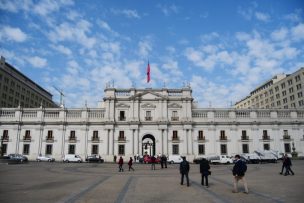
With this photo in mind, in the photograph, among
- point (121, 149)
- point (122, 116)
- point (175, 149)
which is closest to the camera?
point (121, 149)

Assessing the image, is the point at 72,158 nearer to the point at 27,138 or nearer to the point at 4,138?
the point at 27,138

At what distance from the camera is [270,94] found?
94688 millimetres

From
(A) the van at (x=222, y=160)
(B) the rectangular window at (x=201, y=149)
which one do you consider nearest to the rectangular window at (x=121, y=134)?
(B) the rectangular window at (x=201, y=149)

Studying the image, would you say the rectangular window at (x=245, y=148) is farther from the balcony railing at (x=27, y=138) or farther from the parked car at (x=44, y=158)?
the balcony railing at (x=27, y=138)

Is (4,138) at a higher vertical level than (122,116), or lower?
lower

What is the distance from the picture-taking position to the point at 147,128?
57156 millimetres

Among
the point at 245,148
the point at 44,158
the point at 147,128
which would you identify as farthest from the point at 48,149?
the point at 245,148

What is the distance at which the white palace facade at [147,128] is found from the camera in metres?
56.3

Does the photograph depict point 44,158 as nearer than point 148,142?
Yes

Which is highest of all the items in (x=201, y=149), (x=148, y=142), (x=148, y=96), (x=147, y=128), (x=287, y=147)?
(x=148, y=96)

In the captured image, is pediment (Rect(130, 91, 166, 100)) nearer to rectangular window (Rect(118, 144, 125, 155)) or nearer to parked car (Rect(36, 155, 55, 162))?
rectangular window (Rect(118, 144, 125, 155))

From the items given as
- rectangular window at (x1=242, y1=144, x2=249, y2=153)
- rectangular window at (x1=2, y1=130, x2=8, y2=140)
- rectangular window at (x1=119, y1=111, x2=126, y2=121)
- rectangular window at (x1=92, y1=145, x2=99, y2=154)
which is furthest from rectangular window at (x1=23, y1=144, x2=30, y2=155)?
rectangular window at (x1=242, y1=144, x2=249, y2=153)

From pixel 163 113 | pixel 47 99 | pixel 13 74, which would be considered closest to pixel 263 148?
pixel 163 113

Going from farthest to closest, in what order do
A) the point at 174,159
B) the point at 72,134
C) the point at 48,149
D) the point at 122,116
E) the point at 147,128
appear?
the point at 122,116
the point at 72,134
the point at 147,128
the point at 48,149
the point at 174,159
